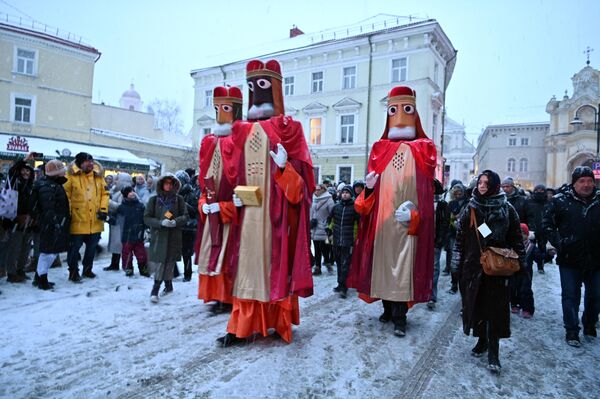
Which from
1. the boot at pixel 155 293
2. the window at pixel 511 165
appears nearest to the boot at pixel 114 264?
the boot at pixel 155 293

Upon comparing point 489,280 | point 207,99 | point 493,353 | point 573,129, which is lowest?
point 493,353

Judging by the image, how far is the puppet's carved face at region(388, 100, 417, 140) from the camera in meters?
4.81

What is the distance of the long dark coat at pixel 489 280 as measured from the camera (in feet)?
12.3

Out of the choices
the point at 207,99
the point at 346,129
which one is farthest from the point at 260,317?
the point at 207,99

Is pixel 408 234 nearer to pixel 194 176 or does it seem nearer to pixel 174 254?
pixel 174 254

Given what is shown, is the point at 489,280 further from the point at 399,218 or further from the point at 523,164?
the point at 523,164

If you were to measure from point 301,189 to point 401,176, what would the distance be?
1.32 m

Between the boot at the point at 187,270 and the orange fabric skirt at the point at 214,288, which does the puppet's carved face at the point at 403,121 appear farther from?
the boot at the point at 187,270

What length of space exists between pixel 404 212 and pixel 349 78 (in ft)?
73.5

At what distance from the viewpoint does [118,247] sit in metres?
7.30

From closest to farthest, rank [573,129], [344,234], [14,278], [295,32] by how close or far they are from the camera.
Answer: [14,278]
[344,234]
[295,32]
[573,129]

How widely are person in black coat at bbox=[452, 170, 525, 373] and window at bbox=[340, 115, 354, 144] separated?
22.0 m

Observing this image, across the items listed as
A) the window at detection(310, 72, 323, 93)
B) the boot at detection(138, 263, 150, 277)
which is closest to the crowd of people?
the boot at detection(138, 263, 150, 277)

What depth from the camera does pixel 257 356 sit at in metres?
3.75
